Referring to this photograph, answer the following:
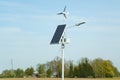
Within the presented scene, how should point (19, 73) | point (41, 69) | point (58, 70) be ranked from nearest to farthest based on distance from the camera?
Answer: 1. point (58, 70)
2. point (41, 69)
3. point (19, 73)

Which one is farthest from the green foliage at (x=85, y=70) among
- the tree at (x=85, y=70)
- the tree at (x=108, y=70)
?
the tree at (x=108, y=70)

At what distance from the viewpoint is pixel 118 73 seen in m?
164

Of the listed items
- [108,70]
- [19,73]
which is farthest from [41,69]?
[108,70]

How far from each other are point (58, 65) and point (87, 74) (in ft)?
60.9

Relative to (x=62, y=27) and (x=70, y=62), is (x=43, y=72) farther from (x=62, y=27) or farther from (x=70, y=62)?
(x=62, y=27)

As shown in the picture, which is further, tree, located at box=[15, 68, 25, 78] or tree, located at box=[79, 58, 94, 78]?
tree, located at box=[15, 68, 25, 78]

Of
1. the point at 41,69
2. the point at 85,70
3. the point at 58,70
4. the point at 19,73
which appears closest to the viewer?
the point at 85,70

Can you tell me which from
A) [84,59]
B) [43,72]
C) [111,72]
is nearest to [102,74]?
[111,72]

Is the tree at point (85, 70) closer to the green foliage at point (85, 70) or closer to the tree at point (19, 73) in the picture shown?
the green foliage at point (85, 70)

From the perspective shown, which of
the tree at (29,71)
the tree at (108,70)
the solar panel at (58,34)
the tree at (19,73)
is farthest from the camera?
the tree at (19,73)

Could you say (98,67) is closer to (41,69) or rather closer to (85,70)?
(85,70)

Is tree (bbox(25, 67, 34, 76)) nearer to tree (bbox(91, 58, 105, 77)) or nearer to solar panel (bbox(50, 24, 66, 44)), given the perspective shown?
tree (bbox(91, 58, 105, 77))

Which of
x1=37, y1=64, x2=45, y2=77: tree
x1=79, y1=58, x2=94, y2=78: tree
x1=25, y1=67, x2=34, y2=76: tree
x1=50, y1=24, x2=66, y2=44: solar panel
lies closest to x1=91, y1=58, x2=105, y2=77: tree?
x1=79, y1=58, x2=94, y2=78: tree

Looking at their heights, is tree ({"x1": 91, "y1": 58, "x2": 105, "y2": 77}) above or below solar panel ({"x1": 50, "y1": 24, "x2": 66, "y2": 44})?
above
